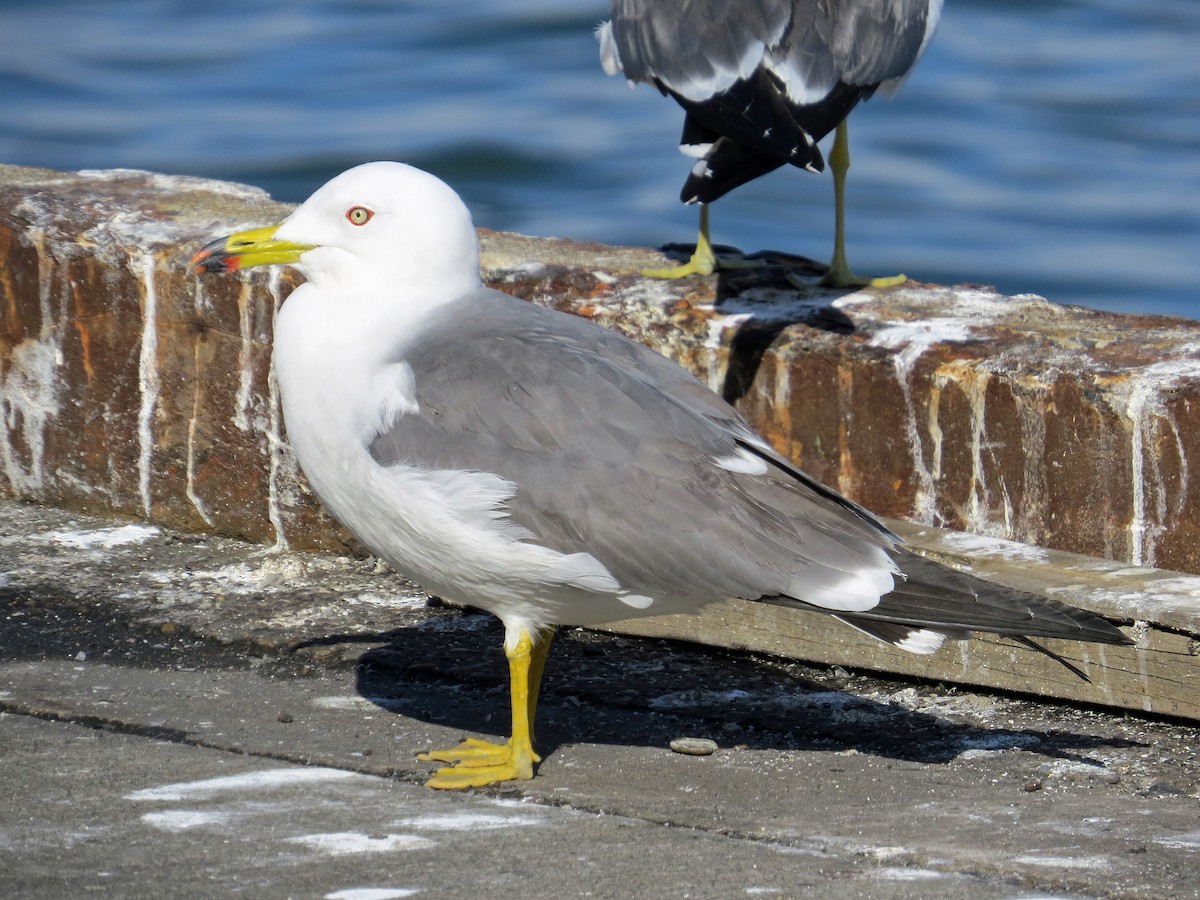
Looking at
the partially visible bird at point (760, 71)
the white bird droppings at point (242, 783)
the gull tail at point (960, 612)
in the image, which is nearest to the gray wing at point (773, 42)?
the partially visible bird at point (760, 71)

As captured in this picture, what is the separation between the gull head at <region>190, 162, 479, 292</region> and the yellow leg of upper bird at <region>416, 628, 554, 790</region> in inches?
27.7

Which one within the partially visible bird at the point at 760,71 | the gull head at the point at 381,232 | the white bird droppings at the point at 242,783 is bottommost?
the white bird droppings at the point at 242,783

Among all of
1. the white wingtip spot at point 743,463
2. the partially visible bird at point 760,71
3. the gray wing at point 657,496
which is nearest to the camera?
the gray wing at point 657,496

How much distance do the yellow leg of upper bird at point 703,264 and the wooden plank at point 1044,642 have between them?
1.16 meters

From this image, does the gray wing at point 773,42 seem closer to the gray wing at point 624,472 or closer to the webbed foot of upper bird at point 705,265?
the webbed foot of upper bird at point 705,265

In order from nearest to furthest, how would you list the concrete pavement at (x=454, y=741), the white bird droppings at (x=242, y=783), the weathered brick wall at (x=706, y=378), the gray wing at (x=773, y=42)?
the concrete pavement at (x=454, y=741)
the white bird droppings at (x=242, y=783)
the weathered brick wall at (x=706, y=378)
the gray wing at (x=773, y=42)

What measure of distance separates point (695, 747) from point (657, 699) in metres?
0.34

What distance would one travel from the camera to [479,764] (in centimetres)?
323

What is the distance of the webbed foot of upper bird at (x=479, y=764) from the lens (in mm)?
3146

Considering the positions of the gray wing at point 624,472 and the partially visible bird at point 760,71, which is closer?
the gray wing at point 624,472

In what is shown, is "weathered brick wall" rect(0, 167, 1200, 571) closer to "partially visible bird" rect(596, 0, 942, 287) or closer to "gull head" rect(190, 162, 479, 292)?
"partially visible bird" rect(596, 0, 942, 287)

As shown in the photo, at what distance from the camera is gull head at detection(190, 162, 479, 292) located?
3371mm

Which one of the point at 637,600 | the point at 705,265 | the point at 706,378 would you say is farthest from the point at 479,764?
the point at 705,265

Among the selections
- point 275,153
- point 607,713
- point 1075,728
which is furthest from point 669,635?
point 275,153
